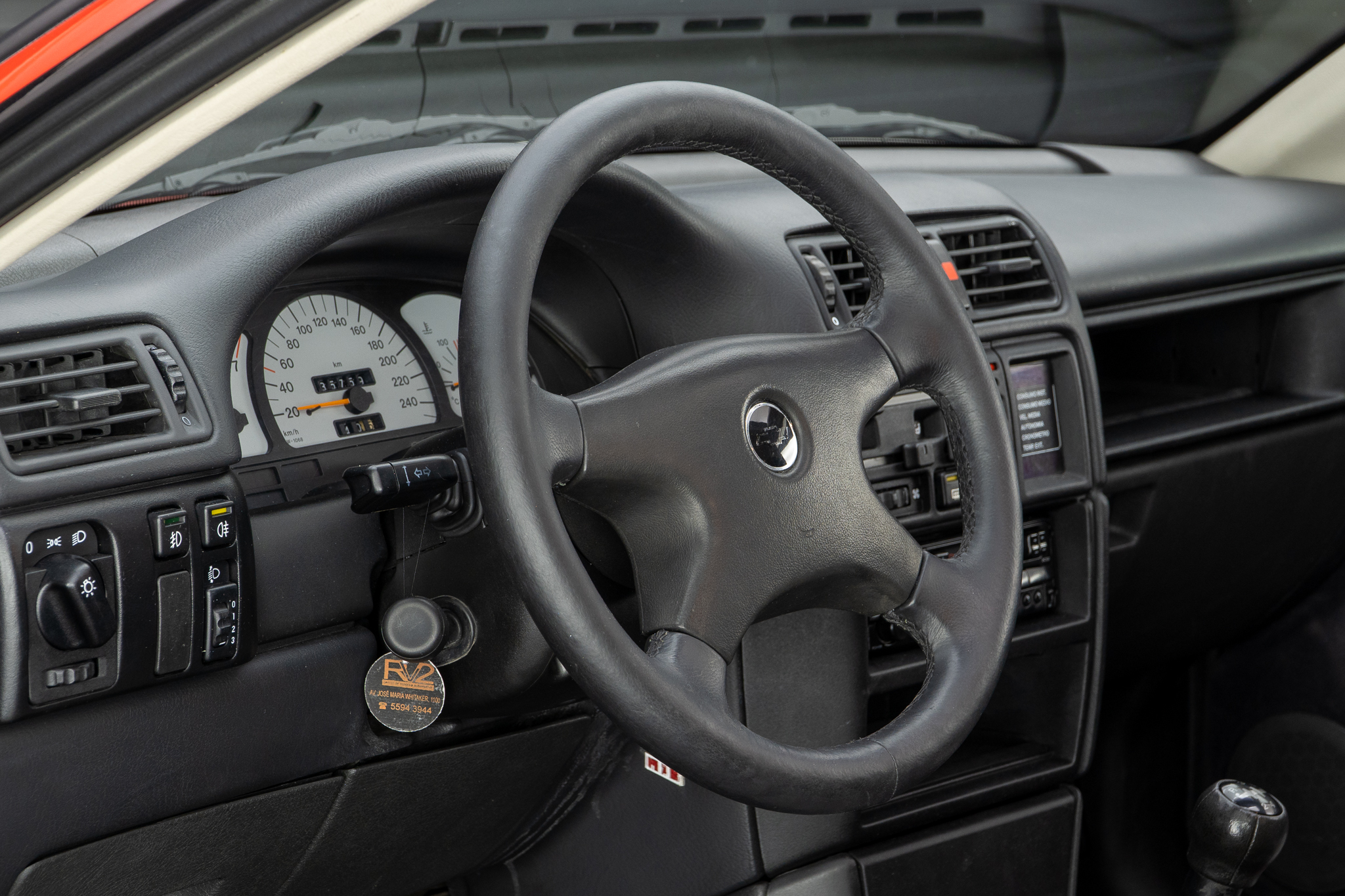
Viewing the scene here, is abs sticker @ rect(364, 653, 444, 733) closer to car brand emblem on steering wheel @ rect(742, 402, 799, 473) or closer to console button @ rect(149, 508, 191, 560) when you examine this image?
console button @ rect(149, 508, 191, 560)

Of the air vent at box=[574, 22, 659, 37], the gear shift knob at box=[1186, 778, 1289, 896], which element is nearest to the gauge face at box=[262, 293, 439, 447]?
the air vent at box=[574, 22, 659, 37]

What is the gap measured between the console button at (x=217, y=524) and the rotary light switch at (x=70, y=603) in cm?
8

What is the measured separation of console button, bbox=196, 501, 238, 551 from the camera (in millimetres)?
993

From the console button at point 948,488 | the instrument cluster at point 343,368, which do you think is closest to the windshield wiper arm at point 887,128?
the console button at point 948,488

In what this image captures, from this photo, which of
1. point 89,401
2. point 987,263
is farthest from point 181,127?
point 987,263

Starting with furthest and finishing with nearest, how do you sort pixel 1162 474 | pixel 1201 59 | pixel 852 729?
1. pixel 1201 59
2. pixel 1162 474
3. pixel 852 729

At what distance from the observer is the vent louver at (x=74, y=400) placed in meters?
0.93

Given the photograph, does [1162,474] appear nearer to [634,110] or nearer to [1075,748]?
[1075,748]

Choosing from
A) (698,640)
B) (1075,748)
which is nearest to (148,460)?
(698,640)

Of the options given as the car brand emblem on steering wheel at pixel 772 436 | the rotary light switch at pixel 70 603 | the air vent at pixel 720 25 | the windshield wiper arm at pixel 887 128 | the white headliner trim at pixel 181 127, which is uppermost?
the air vent at pixel 720 25

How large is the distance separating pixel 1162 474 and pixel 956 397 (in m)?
0.81

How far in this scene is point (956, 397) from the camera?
1.15 metres

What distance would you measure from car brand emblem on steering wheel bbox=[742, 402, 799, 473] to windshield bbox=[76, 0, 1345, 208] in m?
0.67

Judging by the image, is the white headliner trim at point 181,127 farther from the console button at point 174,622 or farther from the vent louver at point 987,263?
the vent louver at point 987,263
